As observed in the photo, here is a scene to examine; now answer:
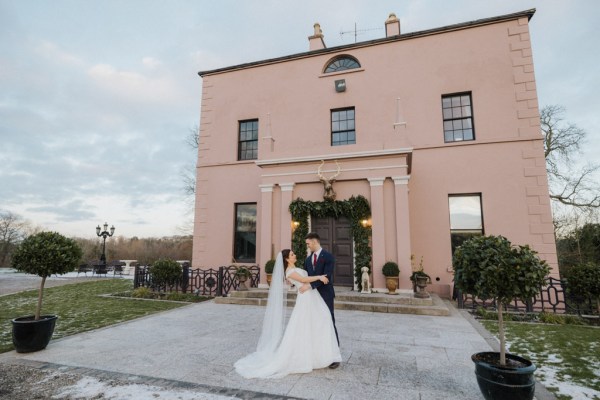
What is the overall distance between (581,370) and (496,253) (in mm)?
2590

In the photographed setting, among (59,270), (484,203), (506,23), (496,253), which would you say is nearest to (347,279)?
(484,203)

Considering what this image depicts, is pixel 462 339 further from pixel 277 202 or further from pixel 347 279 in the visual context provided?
pixel 277 202

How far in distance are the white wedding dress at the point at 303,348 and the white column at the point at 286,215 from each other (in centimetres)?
612

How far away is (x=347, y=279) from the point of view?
10477 mm

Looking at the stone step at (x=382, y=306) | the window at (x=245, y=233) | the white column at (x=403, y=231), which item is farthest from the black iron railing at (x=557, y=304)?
the window at (x=245, y=233)

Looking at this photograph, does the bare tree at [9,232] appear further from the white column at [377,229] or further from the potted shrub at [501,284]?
the potted shrub at [501,284]

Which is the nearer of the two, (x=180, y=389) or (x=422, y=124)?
(x=180, y=389)

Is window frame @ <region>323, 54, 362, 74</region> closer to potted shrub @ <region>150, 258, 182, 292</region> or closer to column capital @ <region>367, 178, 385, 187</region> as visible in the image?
column capital @ <region>367, 178, 385, 187</region>

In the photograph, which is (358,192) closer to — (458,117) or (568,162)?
(458,117)

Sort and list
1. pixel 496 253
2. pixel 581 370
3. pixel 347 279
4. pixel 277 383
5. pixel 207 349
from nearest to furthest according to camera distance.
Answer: pixel 496 253 < pixel 277 383 < pixel 581 370 < pixel 207 349 < pixel 347 279

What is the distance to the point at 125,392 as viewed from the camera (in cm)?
364

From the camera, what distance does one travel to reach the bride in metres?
4.22

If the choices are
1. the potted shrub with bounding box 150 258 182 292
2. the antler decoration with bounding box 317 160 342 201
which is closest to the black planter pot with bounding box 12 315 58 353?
the potted shrub with bounding box 150 258 182 292

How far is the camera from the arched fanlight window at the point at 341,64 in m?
13.3
